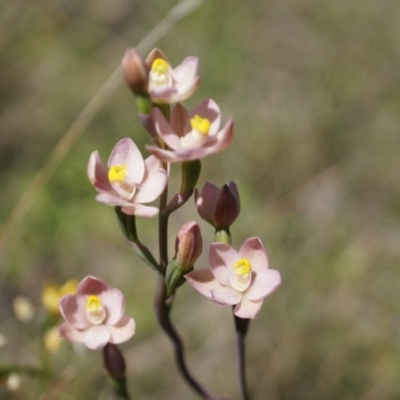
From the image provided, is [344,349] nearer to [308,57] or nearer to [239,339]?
[239,339]

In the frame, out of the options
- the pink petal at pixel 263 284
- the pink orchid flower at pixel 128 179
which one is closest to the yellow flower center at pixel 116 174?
the pink orchid flower at pixel 128 179

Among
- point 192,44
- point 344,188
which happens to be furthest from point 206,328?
point 192,44

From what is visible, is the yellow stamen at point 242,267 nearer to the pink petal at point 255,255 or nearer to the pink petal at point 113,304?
the pink petal at point 255,255

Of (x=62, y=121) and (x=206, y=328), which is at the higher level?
(x=62, y=121)

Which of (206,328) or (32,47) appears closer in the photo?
(206,328)

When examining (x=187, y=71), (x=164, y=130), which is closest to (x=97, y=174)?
(x=164, y=130)
